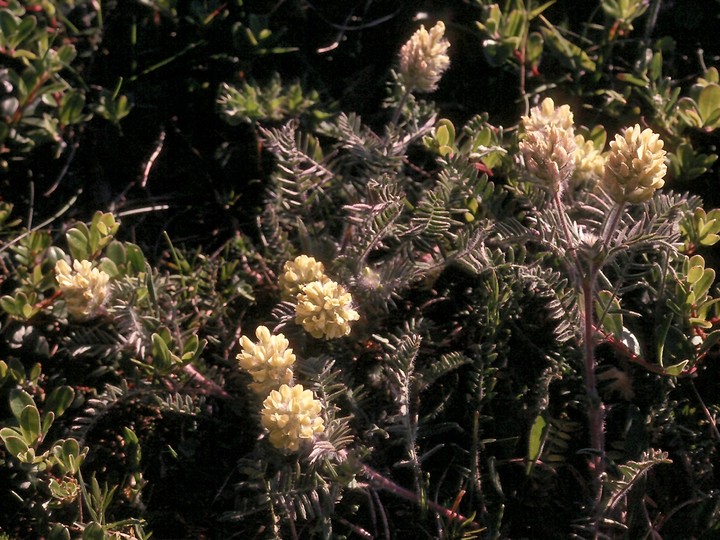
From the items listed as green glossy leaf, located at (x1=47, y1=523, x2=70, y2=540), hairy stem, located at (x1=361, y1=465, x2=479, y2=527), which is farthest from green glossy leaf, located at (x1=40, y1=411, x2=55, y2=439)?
hairy stem, located at (x1=361, y1=465, x2=479, y2=527)

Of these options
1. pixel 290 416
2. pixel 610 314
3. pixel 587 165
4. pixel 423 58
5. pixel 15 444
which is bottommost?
pixel 15 444

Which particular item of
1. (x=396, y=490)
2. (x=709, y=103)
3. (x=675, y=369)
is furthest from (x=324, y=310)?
(x=709, y=103)

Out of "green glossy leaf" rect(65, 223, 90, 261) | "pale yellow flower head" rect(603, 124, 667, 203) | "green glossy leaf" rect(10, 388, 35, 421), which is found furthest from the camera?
"green glossy leaf" rect(65, 223, 90, 261)

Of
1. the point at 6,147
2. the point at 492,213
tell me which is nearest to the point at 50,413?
the point at 6,147

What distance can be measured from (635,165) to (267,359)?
0.80 meters

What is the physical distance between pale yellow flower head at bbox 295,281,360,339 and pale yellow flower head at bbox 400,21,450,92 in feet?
2.09

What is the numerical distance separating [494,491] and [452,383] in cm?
26

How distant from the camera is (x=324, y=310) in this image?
1689 mm

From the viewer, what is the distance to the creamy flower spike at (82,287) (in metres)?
1.78

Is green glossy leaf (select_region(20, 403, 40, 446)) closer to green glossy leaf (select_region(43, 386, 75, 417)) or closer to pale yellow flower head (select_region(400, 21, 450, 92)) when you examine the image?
green glossy leaf (select_region(43, 386, 75, 417))

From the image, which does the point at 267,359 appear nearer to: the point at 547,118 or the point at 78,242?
the point at 78,242

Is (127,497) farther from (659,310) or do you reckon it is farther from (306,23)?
(306,23)

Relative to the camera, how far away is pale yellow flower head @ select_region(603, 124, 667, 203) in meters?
1.41

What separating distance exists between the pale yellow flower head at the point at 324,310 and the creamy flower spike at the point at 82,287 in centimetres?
48
